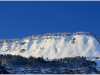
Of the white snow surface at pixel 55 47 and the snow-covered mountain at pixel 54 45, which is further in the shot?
the snow-covered mountain at pixel 54 45

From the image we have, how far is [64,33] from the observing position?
127 m

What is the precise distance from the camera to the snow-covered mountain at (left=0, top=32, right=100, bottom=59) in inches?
4271

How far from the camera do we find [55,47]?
11556 cm

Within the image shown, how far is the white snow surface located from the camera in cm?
10725

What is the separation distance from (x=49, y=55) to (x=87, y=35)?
74.6 feet

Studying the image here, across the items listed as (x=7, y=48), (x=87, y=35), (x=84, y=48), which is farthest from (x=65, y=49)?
(x=7, y=48)

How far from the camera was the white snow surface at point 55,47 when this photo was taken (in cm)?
10725

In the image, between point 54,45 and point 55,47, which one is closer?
point 55,47

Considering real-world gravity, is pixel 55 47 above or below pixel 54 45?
below

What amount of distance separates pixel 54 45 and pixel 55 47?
1893 millimetres

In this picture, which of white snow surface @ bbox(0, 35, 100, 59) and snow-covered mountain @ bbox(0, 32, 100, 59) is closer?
white snow surface @ bbox(0, 35, 100, 59)

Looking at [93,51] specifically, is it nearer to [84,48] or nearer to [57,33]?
[84,48]

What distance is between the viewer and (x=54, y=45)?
117 meters

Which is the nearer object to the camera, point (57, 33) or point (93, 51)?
point (93, 51)
